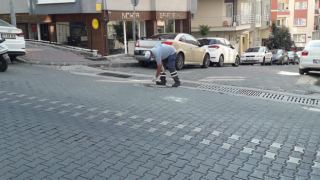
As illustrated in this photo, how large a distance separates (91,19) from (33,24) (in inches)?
171

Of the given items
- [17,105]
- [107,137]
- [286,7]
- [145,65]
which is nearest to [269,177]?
[107,137]

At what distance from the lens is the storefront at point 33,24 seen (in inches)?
775

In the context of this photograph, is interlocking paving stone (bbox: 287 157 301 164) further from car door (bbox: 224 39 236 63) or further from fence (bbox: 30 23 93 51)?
car door (bbox: 224 39 236 63)

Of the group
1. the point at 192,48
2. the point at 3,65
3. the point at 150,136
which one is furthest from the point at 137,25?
the point at 150,136

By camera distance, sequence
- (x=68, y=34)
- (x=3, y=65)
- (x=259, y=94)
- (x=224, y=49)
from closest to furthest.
Answer: (x=259, y=94) < (x=3, y=65) < (x=224, y=49) < (x=68, y=34)

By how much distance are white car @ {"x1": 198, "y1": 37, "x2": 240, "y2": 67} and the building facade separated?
428cm

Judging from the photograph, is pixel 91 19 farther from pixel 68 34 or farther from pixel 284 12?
pixel 284 12

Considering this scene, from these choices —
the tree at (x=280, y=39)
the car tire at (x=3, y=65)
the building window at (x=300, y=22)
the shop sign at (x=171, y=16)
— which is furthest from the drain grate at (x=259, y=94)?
the building window at (x=300, y=22)

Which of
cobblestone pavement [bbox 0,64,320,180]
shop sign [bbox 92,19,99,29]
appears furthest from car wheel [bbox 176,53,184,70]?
shop sign [bbox 92,19,99,29]

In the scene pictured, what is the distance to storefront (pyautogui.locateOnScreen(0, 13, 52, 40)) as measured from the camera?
19.7 meters

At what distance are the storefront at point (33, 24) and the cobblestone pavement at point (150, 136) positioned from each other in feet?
37.5

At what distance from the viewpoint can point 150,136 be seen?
18.7ft

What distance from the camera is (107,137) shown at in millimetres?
5582

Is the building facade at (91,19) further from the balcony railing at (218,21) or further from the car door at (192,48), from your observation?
the balcony railing at (218,21)
